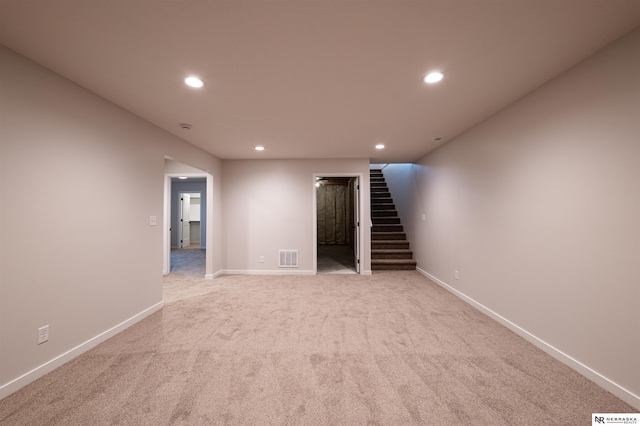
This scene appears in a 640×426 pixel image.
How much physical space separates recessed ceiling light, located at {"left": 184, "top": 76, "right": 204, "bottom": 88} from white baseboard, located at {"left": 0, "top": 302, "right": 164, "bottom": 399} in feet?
8.34

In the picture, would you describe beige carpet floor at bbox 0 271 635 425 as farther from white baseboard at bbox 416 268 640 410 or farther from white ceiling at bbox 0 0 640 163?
white ceiling at bbox 0 0 640 163

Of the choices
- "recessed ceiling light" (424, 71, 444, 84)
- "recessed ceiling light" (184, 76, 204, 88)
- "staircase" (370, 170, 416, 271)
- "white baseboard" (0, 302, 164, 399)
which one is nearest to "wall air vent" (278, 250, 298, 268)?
"staircase" (370, 170, 416, 271)

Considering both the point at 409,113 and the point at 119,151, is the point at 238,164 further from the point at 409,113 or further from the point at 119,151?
the point at 409,113

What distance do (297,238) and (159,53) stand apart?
3741mm

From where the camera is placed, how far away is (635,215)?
1541 millimetres

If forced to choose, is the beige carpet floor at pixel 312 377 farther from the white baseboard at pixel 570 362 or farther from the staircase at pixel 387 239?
the staircase at pixel 387 239

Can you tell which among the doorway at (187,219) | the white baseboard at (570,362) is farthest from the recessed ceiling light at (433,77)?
the doorway at (187,219)

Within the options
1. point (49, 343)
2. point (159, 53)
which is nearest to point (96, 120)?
point (159, 53)

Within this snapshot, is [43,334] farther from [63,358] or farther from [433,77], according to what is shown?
[433,77]

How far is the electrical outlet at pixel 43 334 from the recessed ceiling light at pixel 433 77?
3.70m

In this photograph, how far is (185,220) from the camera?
1003 cm

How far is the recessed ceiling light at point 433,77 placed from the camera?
1980 mm

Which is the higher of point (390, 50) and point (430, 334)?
point (390, 50)

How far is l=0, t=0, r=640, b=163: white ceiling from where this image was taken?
1366mm
